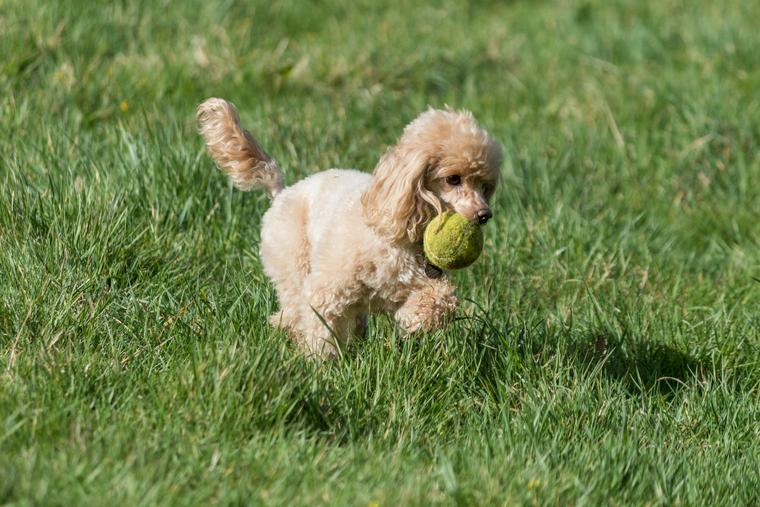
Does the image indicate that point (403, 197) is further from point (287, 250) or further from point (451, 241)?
point (287, 250)

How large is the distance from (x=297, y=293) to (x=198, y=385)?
42.5 inches

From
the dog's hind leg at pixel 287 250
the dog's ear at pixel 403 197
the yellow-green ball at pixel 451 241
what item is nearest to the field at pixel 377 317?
the dog's hind leg at pixel 287 250

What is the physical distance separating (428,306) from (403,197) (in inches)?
16.4

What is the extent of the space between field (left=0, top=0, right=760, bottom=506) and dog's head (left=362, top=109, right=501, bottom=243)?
0.45m

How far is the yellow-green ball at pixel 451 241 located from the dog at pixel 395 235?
7cm

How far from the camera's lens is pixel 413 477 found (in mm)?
3232

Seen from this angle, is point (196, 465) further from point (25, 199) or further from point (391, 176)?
point (25, 199)

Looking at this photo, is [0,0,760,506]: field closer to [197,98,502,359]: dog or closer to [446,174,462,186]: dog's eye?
[197,98,502,359]: dog

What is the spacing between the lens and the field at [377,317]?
3.34m

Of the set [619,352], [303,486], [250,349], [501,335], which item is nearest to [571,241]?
[619,352]

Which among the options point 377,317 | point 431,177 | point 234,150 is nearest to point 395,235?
point 431,177

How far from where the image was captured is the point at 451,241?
13.0 ft

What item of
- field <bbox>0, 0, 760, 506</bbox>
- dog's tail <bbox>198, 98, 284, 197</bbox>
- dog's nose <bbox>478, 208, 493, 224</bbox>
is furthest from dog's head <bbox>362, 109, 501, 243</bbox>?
dog's tail <bbox>198, 98, 284, 197</bbox>

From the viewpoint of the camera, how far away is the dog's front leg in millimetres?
4027
